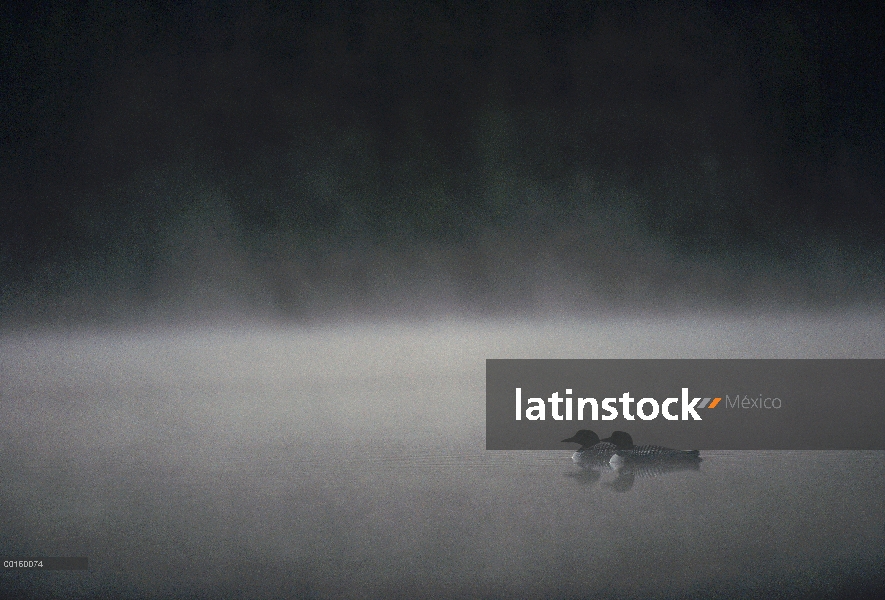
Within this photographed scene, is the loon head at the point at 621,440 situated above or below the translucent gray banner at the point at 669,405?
below

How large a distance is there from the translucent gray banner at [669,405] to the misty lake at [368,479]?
26mm

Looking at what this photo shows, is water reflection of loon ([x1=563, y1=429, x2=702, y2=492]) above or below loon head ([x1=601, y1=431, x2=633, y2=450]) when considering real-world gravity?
below

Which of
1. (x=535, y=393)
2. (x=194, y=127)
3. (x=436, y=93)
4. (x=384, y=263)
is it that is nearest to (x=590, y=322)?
(x=535, y=393)

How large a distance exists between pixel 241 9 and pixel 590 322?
35.8 inches

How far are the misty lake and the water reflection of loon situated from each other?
0.02 m

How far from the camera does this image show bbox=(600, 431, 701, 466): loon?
1368mm

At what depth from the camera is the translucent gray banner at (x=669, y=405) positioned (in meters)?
1.38

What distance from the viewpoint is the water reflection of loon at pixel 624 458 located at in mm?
1363

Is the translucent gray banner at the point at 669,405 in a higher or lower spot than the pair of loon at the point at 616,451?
higher

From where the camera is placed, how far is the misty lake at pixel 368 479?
131 cm

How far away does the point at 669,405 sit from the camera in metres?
1.39

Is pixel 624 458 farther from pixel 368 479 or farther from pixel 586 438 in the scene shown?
pixel 368 479

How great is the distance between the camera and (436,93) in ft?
4.55

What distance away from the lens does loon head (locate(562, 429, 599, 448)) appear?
1376 millimetres
